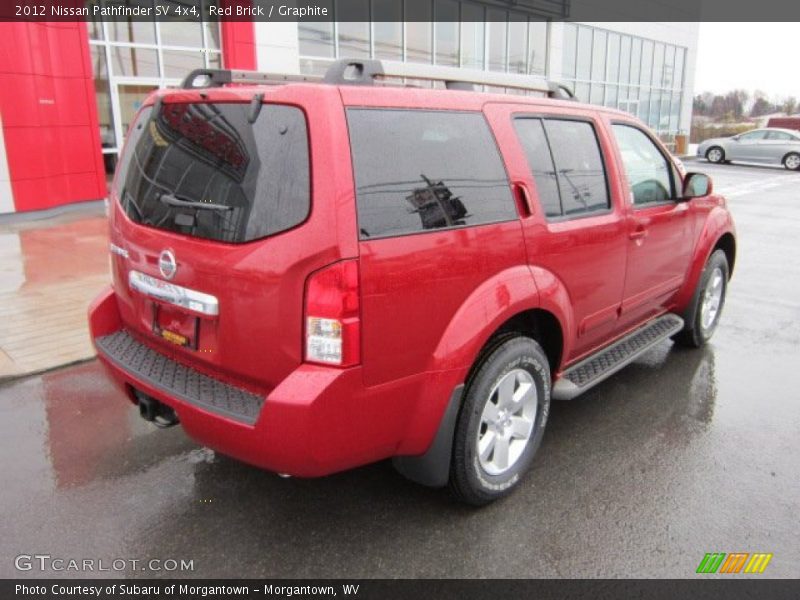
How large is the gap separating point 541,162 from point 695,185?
185 cm

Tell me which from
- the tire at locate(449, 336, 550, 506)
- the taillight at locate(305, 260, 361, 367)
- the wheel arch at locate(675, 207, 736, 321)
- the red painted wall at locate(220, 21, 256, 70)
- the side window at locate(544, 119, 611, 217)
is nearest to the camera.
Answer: the taillight at locate(305, 260, 361, 367)

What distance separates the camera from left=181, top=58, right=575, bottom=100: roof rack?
8.53 ft

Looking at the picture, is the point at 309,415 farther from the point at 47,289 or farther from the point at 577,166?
the point at 47,289

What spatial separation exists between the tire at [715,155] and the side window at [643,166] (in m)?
24.0

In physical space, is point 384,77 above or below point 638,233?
above

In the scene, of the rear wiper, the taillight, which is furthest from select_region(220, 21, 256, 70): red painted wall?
the taillight

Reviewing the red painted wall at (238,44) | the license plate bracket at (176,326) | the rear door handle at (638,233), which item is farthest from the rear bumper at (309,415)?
the red painted wall at (238,44)

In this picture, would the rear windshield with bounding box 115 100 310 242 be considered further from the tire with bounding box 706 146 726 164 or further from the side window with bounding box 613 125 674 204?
the tire with bounding box 706 146 726 164

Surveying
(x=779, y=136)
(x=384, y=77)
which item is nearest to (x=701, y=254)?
(x=384, y=77)

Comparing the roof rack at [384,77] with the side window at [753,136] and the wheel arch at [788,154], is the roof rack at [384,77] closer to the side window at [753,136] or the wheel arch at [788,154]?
the wheel arch at [788,154]

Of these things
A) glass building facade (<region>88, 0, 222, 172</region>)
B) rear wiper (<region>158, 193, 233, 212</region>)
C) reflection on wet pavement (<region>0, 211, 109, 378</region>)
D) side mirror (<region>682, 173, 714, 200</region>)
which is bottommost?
reflection on wet pavement (<region>0, 211, 109, 378</region>)

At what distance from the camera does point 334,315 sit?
229 cm

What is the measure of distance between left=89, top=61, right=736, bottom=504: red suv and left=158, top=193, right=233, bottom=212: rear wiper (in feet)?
0.04

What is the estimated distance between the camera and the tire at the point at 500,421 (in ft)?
9.16
